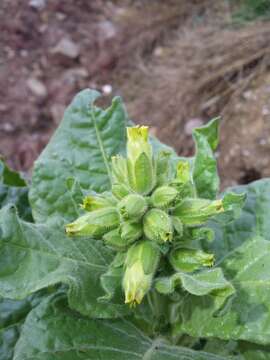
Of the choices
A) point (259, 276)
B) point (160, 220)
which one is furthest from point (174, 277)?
point (259, 276)

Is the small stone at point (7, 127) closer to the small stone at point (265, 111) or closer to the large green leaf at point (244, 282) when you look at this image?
the small stone at point (265, 111)

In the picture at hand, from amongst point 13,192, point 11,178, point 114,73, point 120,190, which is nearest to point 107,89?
point 114,73

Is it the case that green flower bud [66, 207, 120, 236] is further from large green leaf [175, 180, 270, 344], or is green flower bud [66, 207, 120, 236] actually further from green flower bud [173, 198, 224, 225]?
large green leaf [175, 180, 270, 344]

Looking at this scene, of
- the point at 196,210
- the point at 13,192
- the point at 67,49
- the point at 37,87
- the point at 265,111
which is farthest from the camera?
the point at 67,49

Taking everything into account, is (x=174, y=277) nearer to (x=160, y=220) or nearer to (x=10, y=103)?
(x=160, y=220)

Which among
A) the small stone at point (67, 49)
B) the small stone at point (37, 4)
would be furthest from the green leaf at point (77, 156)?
the small stone at point (37, 4)

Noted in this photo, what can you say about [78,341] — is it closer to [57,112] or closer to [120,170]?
[120,170]
